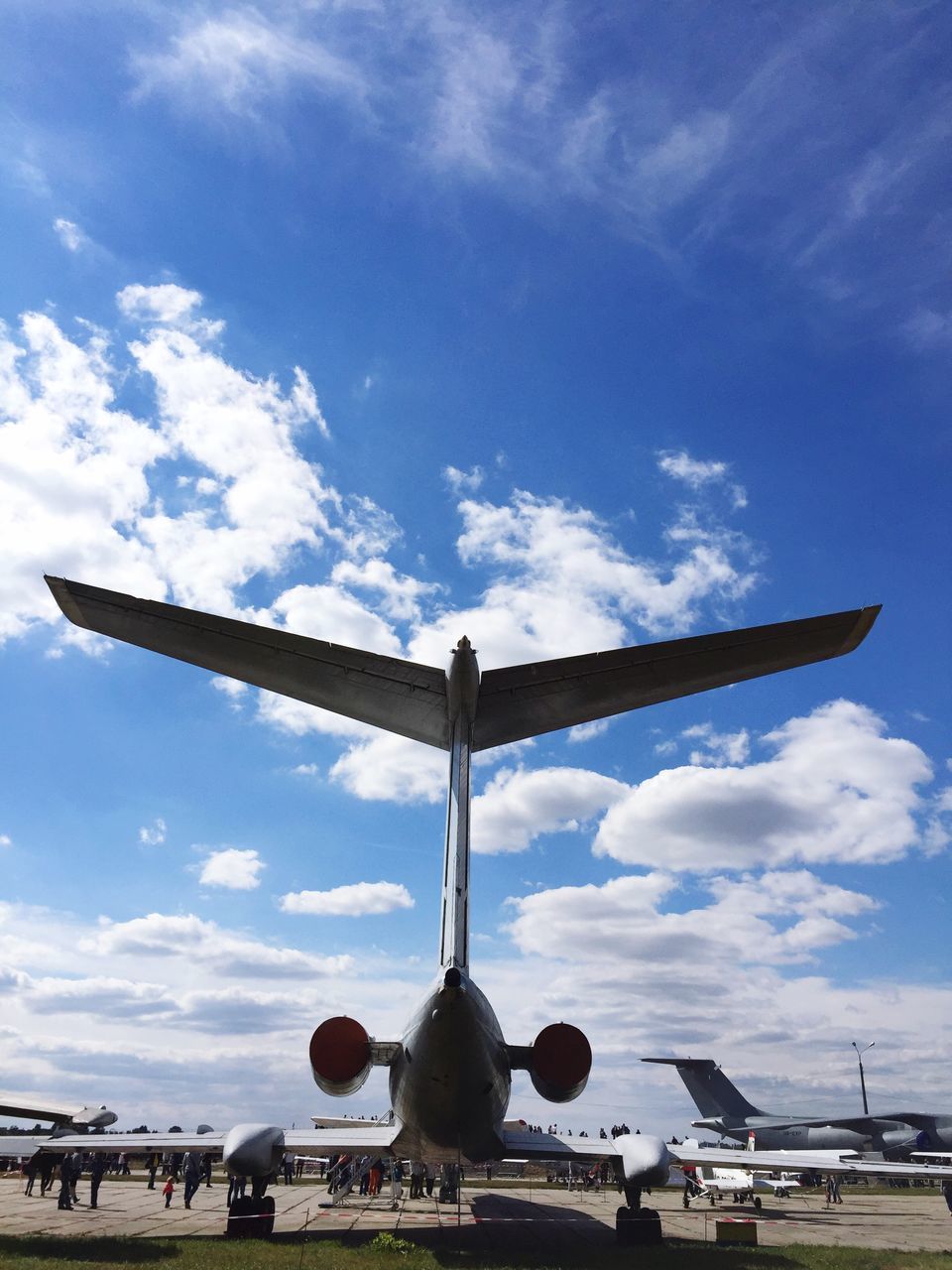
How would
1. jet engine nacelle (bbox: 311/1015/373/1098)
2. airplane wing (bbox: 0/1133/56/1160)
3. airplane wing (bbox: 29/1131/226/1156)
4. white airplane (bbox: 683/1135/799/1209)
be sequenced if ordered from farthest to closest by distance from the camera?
white airplane (bbox: 683/1135/799/1209) → airplane wing (bbox: 0/1133/56/1160) → airplane wing (bbox: 29/1131/226/1156) → jet engine nacelle (bbox: 311/1015/373/1098)

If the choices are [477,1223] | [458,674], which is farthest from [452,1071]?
[477,1223]

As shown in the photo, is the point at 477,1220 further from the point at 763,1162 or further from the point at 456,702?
the point at 456,702

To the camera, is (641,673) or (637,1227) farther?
(637,1227)

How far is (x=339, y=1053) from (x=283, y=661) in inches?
204

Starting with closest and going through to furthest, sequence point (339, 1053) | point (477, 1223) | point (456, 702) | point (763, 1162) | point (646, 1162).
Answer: point (456, 702) < point (339, 1053) < point (646, 1162) < point (763, 1162) < point (477, 1223)

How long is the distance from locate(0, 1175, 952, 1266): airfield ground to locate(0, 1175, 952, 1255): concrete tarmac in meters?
0.02

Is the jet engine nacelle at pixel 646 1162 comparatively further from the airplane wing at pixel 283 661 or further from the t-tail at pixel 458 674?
the airplane wing at pixel 283 661

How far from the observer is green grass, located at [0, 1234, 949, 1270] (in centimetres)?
930

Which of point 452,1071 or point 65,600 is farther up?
point 65,600

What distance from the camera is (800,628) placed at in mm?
8844

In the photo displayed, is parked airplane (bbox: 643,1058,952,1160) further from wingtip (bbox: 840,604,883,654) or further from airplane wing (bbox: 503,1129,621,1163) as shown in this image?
wingtip (bbox: 840,604,883,654)

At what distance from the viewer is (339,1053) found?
10.7m

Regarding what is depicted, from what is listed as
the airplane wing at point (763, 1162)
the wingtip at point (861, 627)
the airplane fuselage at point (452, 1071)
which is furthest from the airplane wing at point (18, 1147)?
the wingtip at point (861, 627)

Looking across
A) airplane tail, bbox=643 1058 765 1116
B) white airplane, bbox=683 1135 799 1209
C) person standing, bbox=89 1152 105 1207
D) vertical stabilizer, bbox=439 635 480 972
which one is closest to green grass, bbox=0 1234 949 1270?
vertical stabilizer, bbox=439 635 480 972
